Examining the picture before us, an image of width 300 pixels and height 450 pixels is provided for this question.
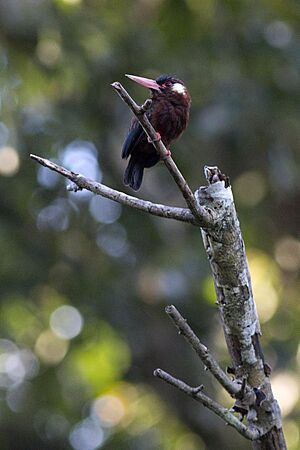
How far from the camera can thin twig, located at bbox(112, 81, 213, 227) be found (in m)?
2.97

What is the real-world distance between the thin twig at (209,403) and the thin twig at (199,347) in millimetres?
78

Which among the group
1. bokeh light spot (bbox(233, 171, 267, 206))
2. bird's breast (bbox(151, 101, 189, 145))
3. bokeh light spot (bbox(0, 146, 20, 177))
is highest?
bokeh light spot (bbox(233, 171, 267, 206))

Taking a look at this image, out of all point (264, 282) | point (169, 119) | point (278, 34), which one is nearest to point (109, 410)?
point (264, 282)

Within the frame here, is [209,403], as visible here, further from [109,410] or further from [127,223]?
[109,410]

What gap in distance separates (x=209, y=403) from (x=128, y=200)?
0.66 m

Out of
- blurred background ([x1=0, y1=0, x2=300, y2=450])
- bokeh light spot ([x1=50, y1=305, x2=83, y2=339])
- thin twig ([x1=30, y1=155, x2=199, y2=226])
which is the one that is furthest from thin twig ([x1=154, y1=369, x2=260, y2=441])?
bokeh light spot ([x1=50, y1=305, x2=83, y2=339])

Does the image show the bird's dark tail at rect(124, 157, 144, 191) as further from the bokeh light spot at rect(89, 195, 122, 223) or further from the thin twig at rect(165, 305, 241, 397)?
the bokeh light spot at rect(89, 195, 122, 223)

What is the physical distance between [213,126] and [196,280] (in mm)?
1167

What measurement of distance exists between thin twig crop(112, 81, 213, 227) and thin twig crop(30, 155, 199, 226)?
30mm

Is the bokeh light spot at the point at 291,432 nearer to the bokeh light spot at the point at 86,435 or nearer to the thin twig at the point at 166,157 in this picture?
the bokeh light spot at the point at 86,435

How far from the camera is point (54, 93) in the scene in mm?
8695

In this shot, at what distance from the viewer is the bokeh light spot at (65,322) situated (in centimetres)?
959

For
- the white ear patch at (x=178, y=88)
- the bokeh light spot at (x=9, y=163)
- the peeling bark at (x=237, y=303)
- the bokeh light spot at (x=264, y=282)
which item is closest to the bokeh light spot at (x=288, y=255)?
the bokeh light spot at (x=264, y=282)

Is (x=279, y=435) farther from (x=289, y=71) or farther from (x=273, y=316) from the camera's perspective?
(x=273, y=316)
